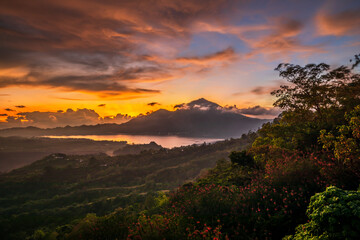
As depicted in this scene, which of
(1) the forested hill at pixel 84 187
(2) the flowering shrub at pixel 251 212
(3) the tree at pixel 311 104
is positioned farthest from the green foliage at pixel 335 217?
(1) the forested hill at pixel 84 187

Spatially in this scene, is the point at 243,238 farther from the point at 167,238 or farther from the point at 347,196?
the point at 347,196

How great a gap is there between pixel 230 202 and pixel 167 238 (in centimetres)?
271

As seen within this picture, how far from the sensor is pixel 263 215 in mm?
6180

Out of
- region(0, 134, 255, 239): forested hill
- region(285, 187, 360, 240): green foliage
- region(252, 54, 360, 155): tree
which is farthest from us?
region(0, 134, 255, 239): forested hill

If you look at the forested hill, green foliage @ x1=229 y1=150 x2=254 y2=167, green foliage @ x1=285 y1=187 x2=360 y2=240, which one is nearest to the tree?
green foliage @ x1=229 y1=150 x2=254 y2=167

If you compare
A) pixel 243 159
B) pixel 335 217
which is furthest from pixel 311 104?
pixel 335 217

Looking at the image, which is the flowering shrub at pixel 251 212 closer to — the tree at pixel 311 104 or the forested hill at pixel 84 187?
the tree at pixel 311 104

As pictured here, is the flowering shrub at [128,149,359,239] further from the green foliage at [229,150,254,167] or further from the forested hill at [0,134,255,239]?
the forested hill at [0,134,255,239]

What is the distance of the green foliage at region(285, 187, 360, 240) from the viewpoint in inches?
132

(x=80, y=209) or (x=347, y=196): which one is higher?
(x=347, y=196)

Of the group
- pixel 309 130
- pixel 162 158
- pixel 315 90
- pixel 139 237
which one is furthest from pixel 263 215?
pixel 162 158

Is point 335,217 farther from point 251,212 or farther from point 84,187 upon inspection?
point 84,187

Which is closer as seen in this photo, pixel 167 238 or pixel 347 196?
pixel 347 196

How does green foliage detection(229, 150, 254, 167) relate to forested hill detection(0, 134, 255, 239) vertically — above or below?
above
